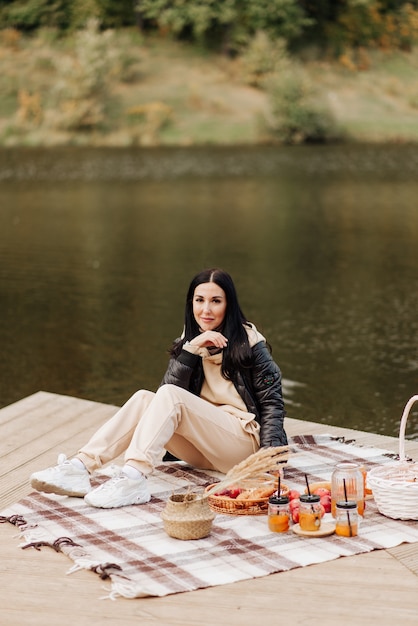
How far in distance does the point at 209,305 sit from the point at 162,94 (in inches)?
1388

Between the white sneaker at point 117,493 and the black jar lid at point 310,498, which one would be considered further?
the white sneaker at point 117,493

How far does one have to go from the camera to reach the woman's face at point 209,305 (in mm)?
4781

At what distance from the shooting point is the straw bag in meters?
4.04

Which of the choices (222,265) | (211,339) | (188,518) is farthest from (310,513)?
(222,265)

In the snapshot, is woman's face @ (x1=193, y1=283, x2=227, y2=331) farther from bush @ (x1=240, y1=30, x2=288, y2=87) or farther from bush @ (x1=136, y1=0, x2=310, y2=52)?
bush @ (x1=136, y1=0, x2=310, y2=52)

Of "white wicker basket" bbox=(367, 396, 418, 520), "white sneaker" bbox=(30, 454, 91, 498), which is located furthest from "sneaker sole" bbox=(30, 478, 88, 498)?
"white wicker basket" bbox=(367, 396, 418, 520)

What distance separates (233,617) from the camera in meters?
3.42

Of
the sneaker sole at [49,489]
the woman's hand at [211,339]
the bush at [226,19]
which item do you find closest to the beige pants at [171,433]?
the sneaker sole at [49,489]

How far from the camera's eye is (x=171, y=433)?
4523 millimetres

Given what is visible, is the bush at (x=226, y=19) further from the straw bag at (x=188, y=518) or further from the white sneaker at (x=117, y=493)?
the straw bag at (x=188, y=518)

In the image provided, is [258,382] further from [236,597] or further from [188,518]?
[236,597]

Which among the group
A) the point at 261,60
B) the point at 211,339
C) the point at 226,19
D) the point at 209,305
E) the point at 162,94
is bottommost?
the point at 162,94

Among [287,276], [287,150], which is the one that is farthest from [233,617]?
[287,150]

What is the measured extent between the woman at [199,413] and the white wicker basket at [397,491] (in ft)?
1.90
